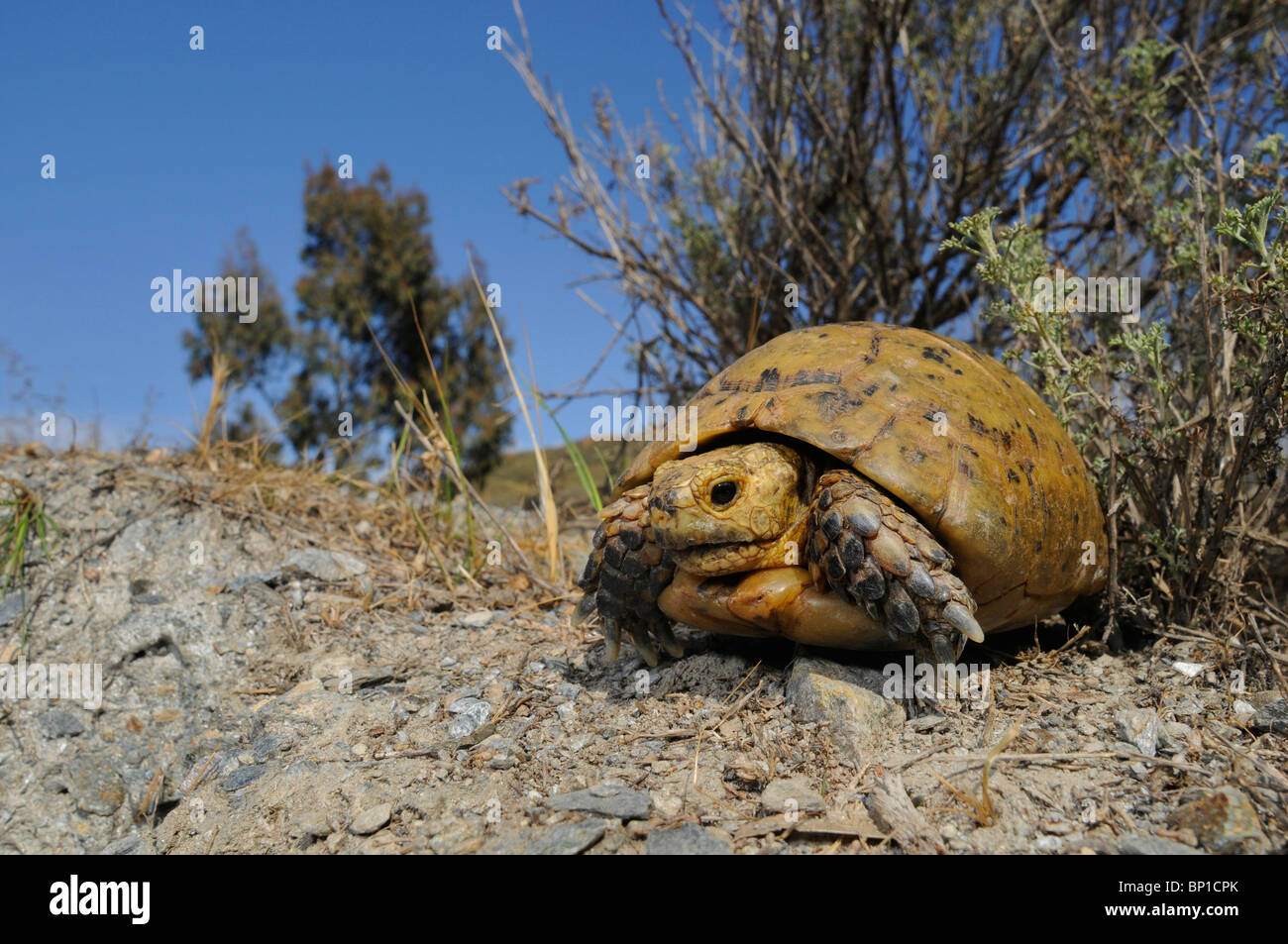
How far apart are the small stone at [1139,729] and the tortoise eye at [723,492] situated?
4.34ft

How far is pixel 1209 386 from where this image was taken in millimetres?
3049

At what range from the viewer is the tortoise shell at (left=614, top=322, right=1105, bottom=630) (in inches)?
97.5

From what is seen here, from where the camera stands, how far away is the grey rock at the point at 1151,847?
189 centimetres

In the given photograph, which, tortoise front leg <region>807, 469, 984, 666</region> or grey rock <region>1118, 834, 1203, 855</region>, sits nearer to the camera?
grey rock <region>1118, 834, 1203, 855</region>

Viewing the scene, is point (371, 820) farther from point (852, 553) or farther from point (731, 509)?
point (852, 553)

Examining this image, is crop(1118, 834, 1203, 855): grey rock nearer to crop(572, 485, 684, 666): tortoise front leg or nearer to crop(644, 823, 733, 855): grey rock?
crop(644, 823, 733, 855): grey rock

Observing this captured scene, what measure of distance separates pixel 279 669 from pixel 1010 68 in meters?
5.83

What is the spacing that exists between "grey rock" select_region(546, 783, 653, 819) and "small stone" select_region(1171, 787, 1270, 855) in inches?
51.4

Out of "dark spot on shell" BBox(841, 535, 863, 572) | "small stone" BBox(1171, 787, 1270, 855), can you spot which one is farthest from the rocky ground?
"dark spot on shell" BBox(841, 535, 863, 572)
